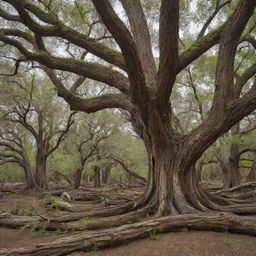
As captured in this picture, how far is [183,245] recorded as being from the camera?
11.7 feet

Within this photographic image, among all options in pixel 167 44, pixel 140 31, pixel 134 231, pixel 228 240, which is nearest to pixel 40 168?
pixel 140 31

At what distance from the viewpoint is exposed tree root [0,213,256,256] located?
313 centimetres

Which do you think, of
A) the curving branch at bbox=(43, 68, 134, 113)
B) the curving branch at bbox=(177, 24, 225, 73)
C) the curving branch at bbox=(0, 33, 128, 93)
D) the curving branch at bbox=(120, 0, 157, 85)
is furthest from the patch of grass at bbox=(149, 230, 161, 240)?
the curving branch at bbox=(120, 0, 157, 85)

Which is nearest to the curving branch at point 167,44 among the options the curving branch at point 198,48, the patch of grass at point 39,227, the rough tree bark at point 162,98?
the rough tree bark at point 162,98

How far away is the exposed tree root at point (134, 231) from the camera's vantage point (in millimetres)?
3127

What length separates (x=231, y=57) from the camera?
4840 mm

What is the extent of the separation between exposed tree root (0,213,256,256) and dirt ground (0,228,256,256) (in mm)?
107

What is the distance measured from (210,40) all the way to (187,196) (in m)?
4.21

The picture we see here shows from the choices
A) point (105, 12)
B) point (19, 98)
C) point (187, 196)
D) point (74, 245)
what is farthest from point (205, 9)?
point (19, 98)

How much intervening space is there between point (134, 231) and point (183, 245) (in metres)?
0.90

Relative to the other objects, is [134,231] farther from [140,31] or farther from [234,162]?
[234,162]

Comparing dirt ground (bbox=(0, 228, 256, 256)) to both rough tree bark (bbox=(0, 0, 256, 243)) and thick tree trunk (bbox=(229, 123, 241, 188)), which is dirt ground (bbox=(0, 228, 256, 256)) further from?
thick tree trunk (bbox=(229, 123, 241, 188))

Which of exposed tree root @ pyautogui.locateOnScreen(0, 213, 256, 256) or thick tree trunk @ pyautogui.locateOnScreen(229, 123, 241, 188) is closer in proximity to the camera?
exposed tree root @ pyautogui.locateOnScreen(0, 213, 256, 256)

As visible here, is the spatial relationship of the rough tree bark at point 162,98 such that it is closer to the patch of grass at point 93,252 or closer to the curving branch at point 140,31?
the curving branch at point 140,31
